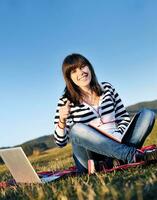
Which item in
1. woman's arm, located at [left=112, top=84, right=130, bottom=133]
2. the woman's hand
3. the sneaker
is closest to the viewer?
the sneaker

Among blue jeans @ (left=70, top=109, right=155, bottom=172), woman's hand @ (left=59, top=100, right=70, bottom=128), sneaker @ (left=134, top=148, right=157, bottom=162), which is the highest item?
woman's hand @ (left=59, top=100, right=70, bottom=128)

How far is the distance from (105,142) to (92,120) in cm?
93

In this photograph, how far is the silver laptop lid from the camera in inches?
297

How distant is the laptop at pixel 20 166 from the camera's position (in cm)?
754

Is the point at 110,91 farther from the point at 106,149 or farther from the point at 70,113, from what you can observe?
the point at 106,149

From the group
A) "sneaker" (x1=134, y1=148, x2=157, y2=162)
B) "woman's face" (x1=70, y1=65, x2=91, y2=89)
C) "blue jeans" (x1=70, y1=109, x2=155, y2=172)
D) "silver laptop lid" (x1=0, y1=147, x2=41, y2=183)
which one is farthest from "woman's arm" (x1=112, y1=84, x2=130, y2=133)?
"silver laptop lid" (x1=0, y1=147, x2=41, y2=183)

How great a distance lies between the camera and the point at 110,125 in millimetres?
8953

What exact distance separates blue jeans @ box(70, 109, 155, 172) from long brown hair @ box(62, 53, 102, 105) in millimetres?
894

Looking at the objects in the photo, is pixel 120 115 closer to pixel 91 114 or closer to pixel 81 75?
pixel 91 114

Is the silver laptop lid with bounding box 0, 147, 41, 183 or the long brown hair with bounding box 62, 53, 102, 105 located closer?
the silver laptop lid with bounding box 0, 147, 41, 183

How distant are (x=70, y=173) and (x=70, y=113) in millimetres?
1103

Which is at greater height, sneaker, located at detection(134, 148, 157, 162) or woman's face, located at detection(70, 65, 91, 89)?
woman's face, located at detection(70, 65, 91, 89)

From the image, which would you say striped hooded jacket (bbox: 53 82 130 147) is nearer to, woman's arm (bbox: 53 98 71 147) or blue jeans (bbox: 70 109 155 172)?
woman's arm (bbox: 53 98 71 147)

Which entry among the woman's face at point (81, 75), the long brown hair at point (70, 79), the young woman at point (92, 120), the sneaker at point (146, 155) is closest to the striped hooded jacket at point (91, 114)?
the young woman at point (92, 120)
